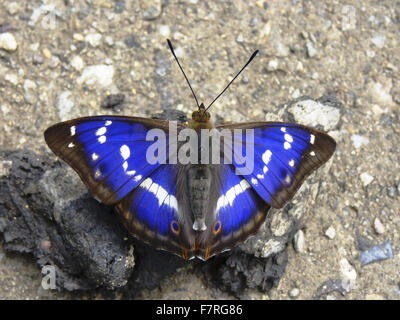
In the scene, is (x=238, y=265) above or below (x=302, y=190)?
below

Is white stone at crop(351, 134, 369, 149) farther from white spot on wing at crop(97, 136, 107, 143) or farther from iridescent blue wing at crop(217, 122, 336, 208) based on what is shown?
white spot on wing at crop(97, 136, 107, 143)

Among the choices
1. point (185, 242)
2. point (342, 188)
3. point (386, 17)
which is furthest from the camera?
point (386, 17)

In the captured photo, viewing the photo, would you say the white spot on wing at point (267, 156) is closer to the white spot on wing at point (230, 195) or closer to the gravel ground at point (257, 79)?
the white spot on wing at point (230, 195)

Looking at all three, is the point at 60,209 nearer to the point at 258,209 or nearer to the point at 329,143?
the point at 258,209

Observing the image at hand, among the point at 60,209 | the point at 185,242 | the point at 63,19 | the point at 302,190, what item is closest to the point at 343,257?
the point at 302,190

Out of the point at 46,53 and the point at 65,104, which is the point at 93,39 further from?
the point at 65,104

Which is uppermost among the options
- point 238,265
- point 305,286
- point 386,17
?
point 386,17
